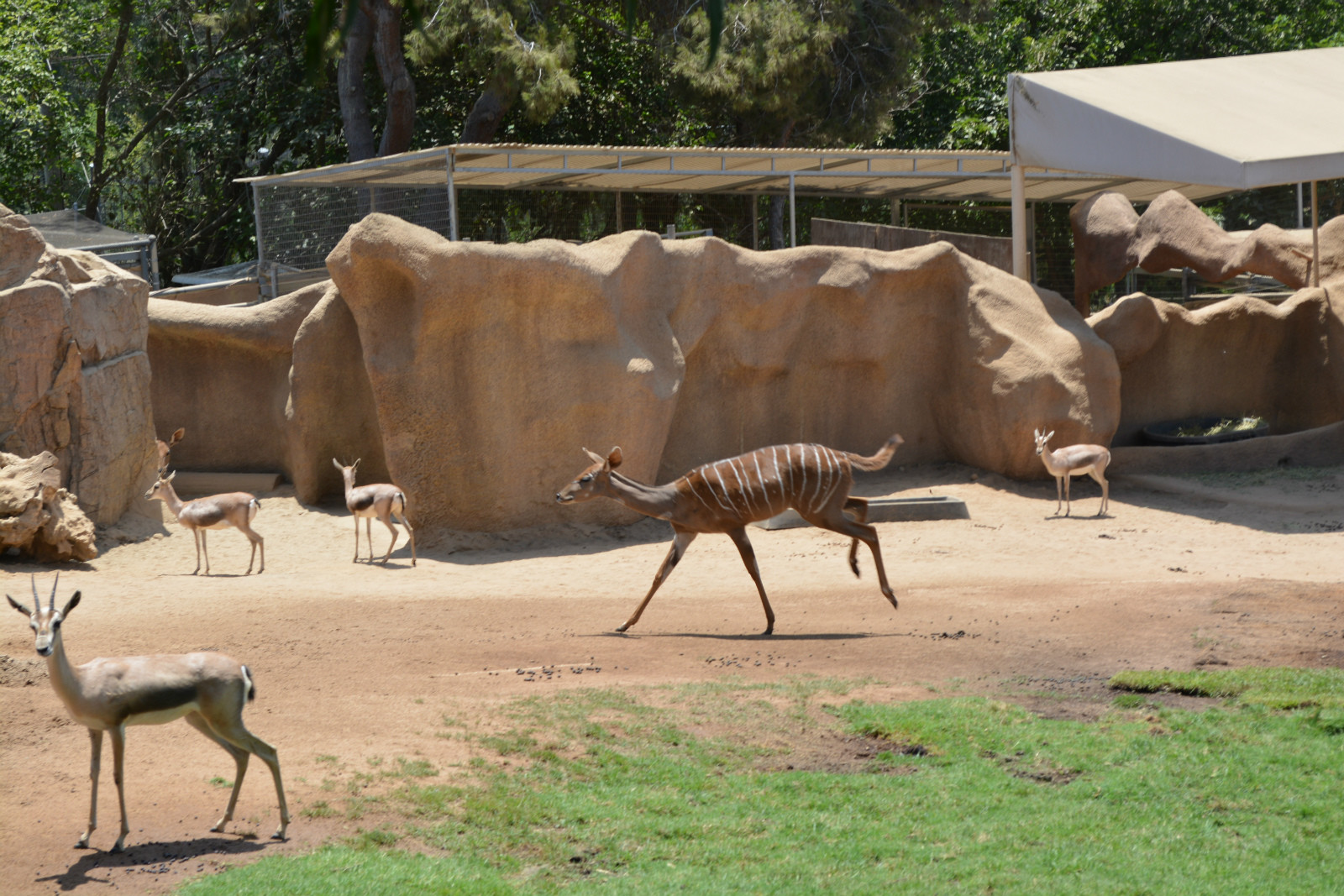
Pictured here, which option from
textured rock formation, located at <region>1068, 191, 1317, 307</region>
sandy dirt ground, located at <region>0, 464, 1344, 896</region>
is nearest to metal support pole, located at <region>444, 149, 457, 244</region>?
sandy dirt ground, located at <region>0, 464, 1344, 896</region>

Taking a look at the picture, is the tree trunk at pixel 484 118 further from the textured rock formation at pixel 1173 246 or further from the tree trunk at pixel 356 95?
the textured rock formation at pixel 1173 246

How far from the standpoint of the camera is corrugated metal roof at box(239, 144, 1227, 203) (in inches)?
586

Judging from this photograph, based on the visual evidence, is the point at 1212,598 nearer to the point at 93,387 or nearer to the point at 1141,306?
the point at 1141,306


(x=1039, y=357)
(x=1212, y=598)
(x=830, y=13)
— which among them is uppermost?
(x=830, y=13)

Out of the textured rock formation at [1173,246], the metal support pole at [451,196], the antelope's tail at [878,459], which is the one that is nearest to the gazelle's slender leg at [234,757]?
the antelope's tail at [878,459]

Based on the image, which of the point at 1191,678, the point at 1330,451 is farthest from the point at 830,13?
the point at 1191,678

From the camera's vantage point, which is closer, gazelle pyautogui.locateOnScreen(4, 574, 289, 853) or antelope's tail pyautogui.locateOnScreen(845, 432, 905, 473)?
gazelle pyautogui.locateOnScreen(4, 574, 289, 853)

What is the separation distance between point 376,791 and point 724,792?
1374mm

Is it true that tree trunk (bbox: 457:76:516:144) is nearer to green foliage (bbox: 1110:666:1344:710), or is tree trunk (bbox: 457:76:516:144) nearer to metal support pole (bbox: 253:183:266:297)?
metal support pole (bbox: 253:183:266:297)

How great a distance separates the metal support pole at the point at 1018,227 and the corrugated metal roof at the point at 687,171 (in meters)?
0.99

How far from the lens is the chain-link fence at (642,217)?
18.2 m

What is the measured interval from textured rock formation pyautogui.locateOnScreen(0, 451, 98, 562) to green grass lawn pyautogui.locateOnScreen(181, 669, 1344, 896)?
5.51 metres

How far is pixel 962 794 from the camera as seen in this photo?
530cm

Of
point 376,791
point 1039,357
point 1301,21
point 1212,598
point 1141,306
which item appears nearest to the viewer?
point 376,791
